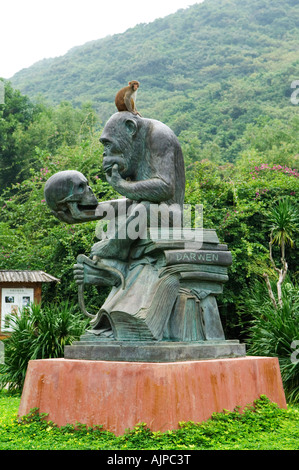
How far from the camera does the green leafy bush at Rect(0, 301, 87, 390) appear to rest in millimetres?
9133

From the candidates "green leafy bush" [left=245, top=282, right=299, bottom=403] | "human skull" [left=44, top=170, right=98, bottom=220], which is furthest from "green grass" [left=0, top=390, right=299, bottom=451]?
"green leafy bush" [left=245, top=282, right=299, bottom=403]

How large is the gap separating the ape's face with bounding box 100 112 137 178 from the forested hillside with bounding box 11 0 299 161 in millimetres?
20589

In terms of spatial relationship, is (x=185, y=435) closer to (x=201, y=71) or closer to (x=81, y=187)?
(x=81, y=187)

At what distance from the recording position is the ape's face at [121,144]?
561cm

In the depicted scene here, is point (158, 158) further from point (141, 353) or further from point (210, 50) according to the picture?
point (210, 50)

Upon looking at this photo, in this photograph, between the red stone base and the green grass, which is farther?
the red stone base

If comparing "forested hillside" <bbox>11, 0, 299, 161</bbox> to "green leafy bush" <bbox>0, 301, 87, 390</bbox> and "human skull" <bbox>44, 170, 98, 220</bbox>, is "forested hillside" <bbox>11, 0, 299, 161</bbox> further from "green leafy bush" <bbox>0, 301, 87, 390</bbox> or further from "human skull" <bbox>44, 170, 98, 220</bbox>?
"human skull" <bbox>44, 170, 98, 220</bbox>

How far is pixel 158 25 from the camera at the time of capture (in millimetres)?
61469

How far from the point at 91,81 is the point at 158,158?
41.7 meters

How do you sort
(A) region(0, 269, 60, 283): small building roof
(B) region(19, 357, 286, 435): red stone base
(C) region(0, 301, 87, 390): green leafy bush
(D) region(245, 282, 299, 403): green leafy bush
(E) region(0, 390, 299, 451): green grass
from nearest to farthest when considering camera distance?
1. (E) region(0, 390, 299, 451): green grass
2. (B) region(19, 357, 286, 435): red stone base
3. (D) region(245, 282, 299, 403): green leafy bush
4. (C) region(0, 301, 87, 390): green leafy bush
5. (A) region(0, 269, 60, 283): small building roof

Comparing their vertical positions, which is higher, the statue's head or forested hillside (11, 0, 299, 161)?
forested hillside (11, 0, 299, 161)

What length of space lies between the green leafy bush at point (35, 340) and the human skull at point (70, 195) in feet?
12.9

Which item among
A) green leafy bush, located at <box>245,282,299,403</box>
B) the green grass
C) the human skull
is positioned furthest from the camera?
green leafy bush, located at <box>245,282,299,403</box>
